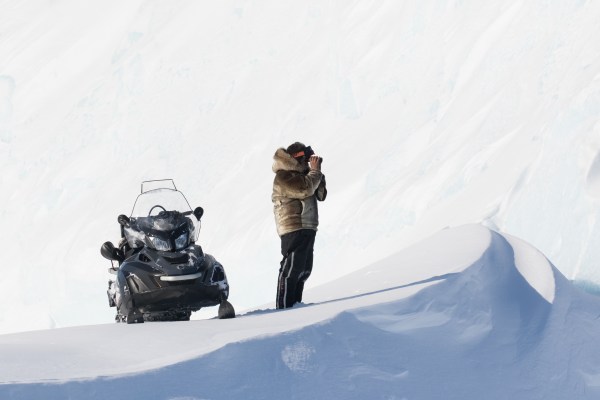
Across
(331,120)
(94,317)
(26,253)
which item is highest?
(331,120)

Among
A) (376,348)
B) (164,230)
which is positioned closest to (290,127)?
(164,230)

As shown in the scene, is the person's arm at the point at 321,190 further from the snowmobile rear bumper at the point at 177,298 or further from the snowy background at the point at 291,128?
the snowy background at the point at 291,128

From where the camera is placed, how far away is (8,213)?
90.1 feet

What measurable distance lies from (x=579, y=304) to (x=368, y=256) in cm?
985

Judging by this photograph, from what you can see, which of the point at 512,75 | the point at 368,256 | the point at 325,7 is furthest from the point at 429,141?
the point at 325,7

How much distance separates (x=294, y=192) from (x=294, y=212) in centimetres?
15

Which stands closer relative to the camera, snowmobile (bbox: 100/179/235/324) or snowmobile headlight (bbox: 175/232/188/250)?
snowmobile (bbox: 100/179/235/324)

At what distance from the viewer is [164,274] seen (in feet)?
20.2

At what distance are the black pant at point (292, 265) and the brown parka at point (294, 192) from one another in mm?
57

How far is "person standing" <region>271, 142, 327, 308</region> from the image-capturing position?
20.9ft

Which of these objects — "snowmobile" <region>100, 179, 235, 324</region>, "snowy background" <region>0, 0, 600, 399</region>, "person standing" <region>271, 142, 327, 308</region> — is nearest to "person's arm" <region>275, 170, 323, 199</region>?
"person standing" <region>271, 142, 327, 308</region>

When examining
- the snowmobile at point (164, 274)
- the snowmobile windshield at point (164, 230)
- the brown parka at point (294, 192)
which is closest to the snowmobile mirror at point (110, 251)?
the snowmobile at point (164, 274)

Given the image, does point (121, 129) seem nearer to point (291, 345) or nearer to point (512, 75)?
point (512, 75)

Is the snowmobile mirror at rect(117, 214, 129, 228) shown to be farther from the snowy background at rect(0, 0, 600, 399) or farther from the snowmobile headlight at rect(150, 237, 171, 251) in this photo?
the snowy background at rect(0, 0, 600, 399)
